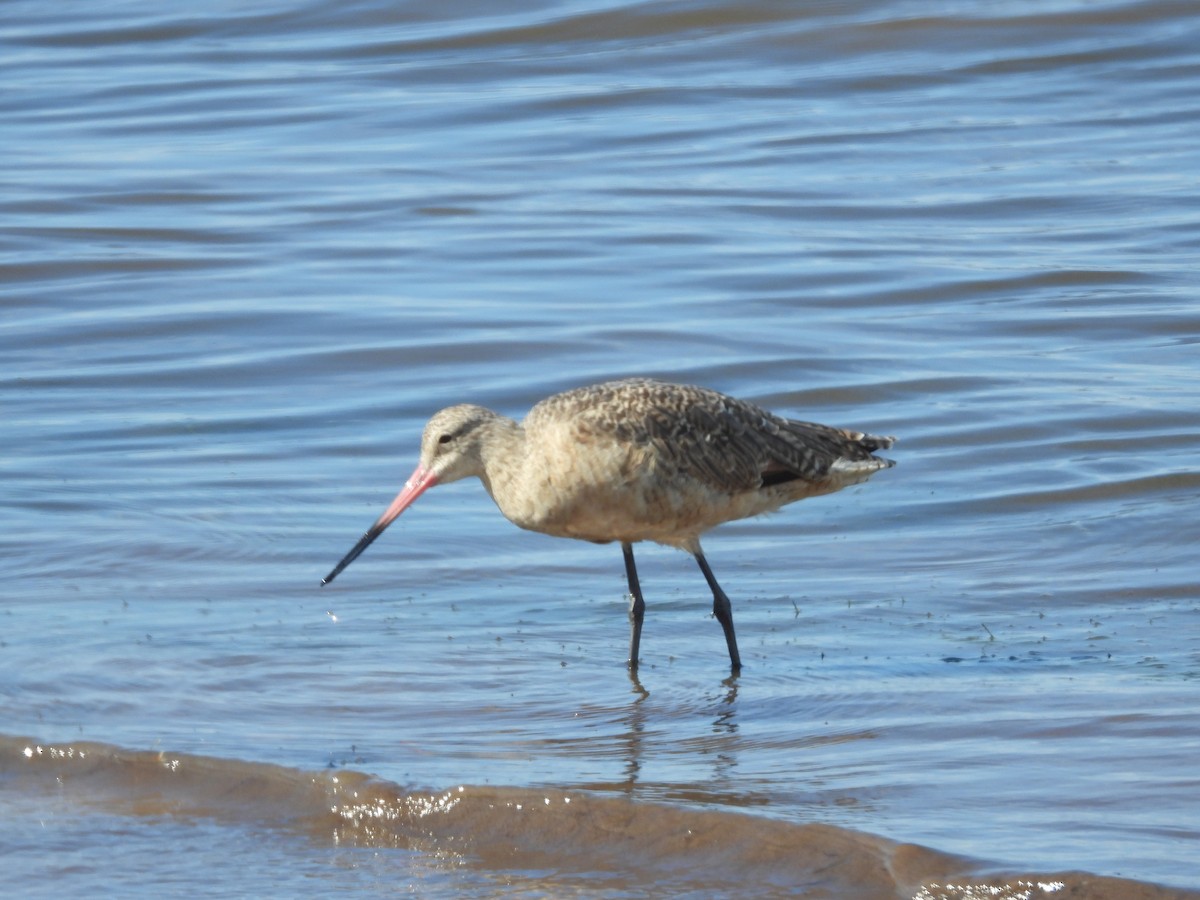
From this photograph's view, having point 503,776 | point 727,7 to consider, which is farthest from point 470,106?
point 503,776

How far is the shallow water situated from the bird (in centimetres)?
35

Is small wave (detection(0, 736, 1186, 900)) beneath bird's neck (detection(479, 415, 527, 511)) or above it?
beneath

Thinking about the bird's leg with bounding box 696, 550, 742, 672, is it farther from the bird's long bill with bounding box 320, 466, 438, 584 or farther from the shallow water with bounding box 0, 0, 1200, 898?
the bird's long bill with bounding box 320, 466, 438, 584

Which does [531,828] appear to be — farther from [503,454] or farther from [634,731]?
[503,454]

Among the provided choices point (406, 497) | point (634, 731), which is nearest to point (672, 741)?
point (634, 731)

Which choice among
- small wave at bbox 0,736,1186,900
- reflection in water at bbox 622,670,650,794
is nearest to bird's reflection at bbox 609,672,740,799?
reflection in water at bbox 622,670,650,794

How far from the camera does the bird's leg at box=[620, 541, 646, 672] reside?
6641 millimetres

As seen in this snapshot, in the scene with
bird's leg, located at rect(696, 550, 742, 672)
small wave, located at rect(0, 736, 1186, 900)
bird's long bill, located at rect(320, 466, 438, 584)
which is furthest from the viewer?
bird's long bill, located at rect(320, 466, 438, 584)

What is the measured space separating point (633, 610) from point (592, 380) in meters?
3.87

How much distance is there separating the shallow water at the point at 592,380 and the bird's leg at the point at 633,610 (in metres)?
0.09

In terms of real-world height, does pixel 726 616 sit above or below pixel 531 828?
above

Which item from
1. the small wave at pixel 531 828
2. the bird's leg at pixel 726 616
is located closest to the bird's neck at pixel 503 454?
the bird's leg at pixel 726 616

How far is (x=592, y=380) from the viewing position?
1059 cm

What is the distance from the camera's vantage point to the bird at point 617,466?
22.2 feet
